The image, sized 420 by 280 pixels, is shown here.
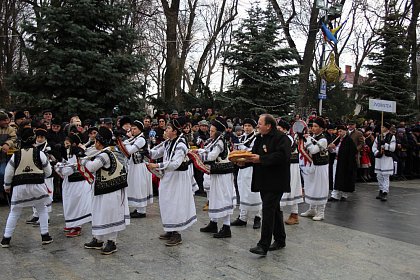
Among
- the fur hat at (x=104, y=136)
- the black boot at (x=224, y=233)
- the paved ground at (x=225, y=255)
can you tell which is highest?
the fur hat at (x=104, y=136)

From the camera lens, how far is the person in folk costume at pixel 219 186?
7902 mm

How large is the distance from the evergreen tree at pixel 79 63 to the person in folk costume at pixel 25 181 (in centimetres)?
639

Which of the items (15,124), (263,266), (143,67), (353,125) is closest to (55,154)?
(15,124)

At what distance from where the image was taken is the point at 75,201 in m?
8.00

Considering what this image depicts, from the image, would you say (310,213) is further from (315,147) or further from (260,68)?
(260,68)

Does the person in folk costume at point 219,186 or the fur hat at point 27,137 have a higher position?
the fur hat at point 27,137

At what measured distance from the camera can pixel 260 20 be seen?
1800 cm

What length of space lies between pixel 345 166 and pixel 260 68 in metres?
6.90

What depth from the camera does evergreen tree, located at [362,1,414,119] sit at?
76.0 ft

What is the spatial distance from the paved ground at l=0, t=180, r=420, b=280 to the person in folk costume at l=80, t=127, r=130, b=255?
0.39 metres

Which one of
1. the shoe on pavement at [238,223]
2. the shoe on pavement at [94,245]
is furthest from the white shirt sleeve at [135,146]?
the shoe on pavement at [238,223]

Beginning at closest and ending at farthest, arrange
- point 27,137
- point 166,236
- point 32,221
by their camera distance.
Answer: point 27,137 < point 166,236 < point 32,221

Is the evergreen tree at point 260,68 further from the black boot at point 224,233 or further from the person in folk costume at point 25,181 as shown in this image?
the person in folk costume at point 25,181

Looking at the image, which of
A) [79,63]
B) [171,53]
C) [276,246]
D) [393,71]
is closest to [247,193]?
[276,246]
